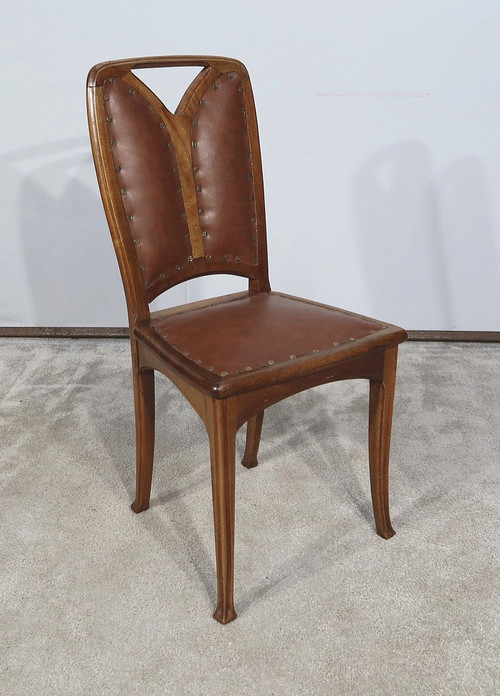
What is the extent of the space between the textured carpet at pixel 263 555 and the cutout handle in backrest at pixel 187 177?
55cm

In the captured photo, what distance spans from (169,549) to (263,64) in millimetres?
1655

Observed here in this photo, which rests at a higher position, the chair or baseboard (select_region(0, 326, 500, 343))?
the chair

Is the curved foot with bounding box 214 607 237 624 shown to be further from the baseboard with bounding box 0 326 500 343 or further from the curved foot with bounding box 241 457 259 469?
the baseboard with bounding box 0 326 500 343

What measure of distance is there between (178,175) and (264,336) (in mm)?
406

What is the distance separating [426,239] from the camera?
95.3 inches

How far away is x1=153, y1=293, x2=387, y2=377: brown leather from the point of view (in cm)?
117

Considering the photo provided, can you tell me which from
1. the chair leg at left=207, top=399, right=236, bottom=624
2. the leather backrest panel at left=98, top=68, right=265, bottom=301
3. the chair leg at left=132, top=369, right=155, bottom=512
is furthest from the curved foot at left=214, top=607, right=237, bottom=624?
the leather backrest panel at left=98, top=68, right=265, bottom=301

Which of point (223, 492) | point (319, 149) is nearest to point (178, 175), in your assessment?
point (223, 492)

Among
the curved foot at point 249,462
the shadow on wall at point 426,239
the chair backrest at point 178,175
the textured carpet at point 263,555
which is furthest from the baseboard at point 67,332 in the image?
the chair backrest at point 178,175

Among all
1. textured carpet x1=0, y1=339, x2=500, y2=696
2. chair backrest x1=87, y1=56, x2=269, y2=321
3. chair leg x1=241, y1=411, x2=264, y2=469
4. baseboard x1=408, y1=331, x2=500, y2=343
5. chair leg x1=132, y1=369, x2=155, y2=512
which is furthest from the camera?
baseboard x1=408, y1=331, x2=500, y2=343

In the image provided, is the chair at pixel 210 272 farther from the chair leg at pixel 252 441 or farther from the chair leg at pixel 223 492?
the chair leg at pixel 252 441

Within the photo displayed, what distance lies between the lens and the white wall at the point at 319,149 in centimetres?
221

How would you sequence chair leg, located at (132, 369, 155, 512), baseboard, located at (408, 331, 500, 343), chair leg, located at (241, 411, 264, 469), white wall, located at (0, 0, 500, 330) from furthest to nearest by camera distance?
baseboard, located at (408, 331, 500, 343) → white wall, located at (0, 0, 500, 330) → chair leg, located at (241, 411, 264, 469) → chair leg, located at (132, 369, 155, 512)

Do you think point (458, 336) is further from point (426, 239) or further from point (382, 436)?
point (382, 436)
